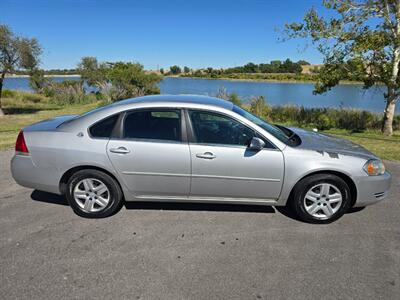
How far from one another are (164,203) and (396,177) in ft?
14.4

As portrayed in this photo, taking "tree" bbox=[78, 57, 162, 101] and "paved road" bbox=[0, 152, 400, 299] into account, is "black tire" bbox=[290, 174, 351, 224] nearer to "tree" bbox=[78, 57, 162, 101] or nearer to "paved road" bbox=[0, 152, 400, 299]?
"paved road" bbox=[0, 152, 400, 299]

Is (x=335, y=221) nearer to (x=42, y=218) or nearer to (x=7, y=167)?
(x=42, y=218)

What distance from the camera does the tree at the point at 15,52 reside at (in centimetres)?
1137

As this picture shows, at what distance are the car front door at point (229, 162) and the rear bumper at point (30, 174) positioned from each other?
187 cm

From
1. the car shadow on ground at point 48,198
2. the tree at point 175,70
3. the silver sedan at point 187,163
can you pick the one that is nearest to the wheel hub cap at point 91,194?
the silver sedan at point 187,163

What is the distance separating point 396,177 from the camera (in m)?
5.33

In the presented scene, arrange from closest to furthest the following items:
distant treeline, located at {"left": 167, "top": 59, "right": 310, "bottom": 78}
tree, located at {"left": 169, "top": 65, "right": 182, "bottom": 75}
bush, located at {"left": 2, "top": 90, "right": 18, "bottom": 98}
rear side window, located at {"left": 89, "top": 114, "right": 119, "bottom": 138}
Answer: rear side window, located at {"left": 89, "top": 114, "right": 119, "bottom": 138}, bush, located at {"left": 2, "top": 90, "right": 18, "bottom": 98}, distant treeline, located at {"left": 167, "top": 59, "right": 310, "bottom": 78}, tree, located at {"left": 169, "top": 65, "right": 182, "bottom": 75}

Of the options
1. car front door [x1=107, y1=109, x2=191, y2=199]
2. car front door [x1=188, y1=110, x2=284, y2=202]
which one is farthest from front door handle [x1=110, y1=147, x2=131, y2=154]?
car front door [x1=188, y1=110, x2=284, y2=202]

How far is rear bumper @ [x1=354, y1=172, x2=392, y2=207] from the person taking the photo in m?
3.52

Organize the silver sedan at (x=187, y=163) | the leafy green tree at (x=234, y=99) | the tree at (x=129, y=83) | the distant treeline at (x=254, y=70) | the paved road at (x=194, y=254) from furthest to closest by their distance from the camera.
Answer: the distant treeline at (x=254, y=70) < the tree at (x=129, y=83) < the leafy green tree at (x=234, y=99) < the silver sedan at (x=187, y=163) < the paved road at (x=194, y=254)

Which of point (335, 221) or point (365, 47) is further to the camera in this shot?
point (365, 47)

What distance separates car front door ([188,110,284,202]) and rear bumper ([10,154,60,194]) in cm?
187

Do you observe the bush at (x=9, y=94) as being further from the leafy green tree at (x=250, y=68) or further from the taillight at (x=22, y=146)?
the leafy green tree at (x=250, y=68)

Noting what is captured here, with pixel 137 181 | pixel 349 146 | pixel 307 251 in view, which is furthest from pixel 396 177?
pixel 137 181
